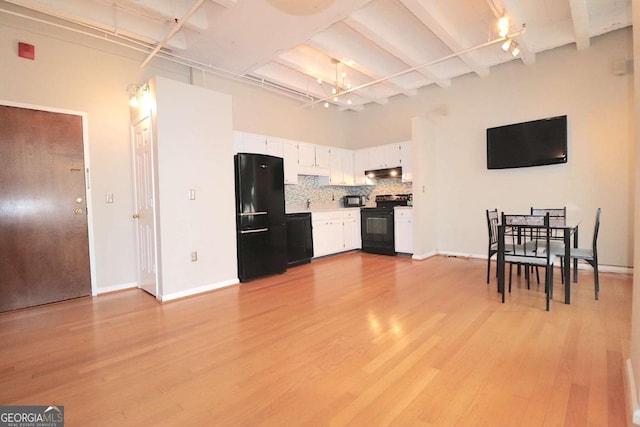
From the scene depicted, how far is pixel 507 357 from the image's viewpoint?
6.66ft

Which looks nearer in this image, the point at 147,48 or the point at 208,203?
the point at 208,203

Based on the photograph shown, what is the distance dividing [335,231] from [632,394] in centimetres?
449

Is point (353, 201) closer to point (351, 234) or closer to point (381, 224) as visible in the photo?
point (351, 234)

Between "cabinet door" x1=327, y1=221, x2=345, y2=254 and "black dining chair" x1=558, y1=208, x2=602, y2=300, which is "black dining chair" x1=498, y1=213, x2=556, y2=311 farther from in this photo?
"cabinet door" x1=327, y1=221, x2=345, y2=254

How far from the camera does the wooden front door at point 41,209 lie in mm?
3203

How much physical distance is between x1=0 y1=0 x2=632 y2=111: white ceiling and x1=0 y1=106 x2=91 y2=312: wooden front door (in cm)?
126

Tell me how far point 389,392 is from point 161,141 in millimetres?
3354

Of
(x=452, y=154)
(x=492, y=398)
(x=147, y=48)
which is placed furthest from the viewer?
(x=452, y=154)

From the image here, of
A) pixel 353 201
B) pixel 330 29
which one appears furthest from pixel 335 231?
pixel 330 29

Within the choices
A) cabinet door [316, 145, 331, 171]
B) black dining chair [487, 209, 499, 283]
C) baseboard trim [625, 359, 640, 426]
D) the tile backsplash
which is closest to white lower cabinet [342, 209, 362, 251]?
the tile backsplash

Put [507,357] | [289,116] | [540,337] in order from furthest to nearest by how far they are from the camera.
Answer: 1. [289,116]
2. [540,337]
3. [507,357]

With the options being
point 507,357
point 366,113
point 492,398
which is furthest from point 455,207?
point 492,398

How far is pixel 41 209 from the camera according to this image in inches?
134

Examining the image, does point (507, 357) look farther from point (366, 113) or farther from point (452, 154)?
point (366, 113)
